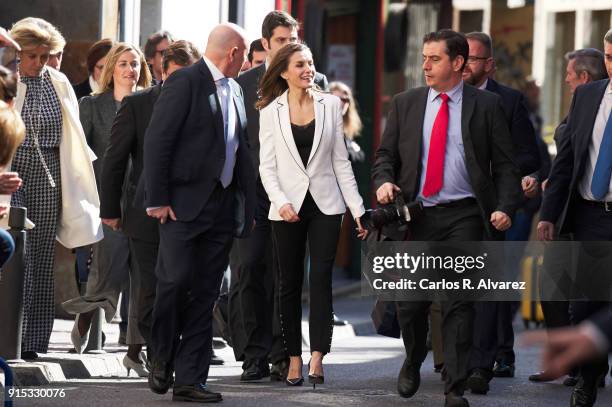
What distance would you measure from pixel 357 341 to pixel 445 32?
5.66m

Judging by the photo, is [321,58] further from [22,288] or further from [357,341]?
[22,288]

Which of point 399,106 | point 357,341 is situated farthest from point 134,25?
point 399,106

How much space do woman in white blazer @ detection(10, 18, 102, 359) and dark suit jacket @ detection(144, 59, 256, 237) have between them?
1375 mm

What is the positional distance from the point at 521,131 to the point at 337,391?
225 centimetres

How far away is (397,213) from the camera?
31.2 ft

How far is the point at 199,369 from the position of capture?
9.27 metres

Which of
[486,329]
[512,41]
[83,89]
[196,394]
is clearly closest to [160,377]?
[196,394]

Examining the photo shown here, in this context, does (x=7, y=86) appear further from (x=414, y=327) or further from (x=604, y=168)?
(x=604, y=168)

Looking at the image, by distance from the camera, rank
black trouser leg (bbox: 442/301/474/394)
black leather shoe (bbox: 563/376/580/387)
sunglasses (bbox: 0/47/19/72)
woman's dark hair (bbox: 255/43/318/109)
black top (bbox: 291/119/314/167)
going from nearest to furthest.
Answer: sunglasses (bbox: 0/47/19/72) → black trouser leg (bbox: 442/301/474/394) → black top (bbox: 291/119/314/167) → woman's dark hair (bbox: 255/43/318/109) → black leather shoe (bbox: 563/376/580/387)

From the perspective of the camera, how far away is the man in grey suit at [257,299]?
1079 cm

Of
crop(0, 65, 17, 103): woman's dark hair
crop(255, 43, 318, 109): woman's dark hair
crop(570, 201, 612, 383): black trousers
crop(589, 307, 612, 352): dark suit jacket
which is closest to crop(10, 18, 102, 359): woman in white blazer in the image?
crop(255, 43, 318, 109): woman's dark hair

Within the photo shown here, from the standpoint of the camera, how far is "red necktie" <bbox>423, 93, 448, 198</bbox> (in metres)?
9.59

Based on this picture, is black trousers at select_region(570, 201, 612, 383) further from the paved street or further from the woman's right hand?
the woman's right hand
